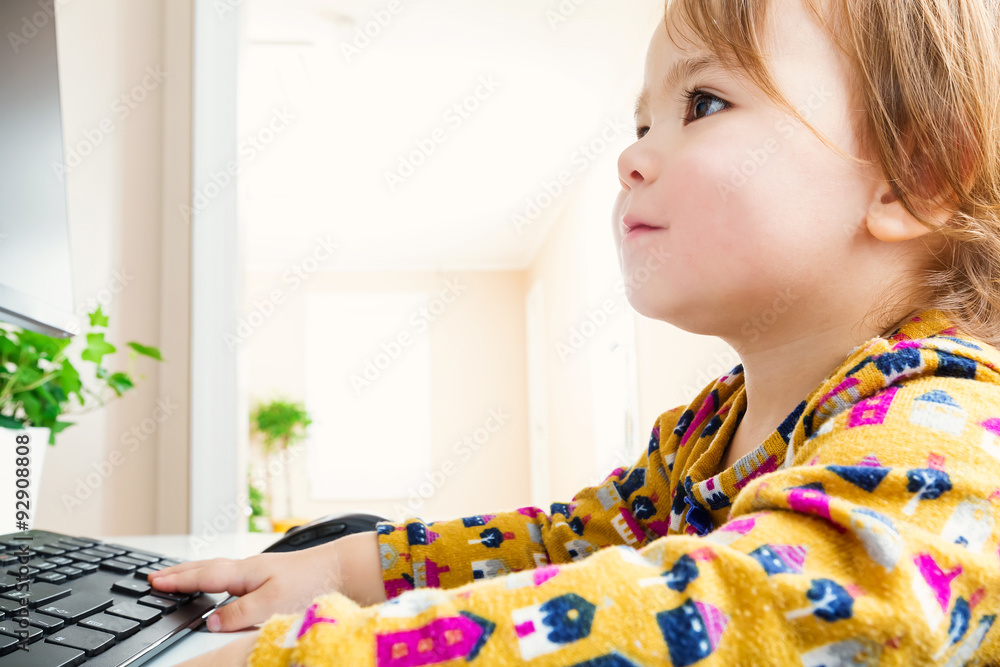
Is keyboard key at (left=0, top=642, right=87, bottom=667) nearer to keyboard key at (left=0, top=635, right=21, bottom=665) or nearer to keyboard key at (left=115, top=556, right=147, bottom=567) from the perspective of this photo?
keyboard key at (left=0, top=635, right=21, bottom=665)

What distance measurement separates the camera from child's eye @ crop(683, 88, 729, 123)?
0.59 metres

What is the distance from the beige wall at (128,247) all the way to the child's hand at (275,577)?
728 millimetres

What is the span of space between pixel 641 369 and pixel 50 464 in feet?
9.02

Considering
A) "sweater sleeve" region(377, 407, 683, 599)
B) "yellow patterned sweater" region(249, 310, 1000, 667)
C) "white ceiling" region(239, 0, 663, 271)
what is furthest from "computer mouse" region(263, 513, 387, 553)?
"white ceiling" region(239, 0, 663, 271)

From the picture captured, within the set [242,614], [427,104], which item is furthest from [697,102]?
[427,104]

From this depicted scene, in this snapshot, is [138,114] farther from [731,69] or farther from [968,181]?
[968,181]

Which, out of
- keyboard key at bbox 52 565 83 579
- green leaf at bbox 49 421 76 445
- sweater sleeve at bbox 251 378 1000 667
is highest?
Answer: green leaf at bbox 49 421 76 445

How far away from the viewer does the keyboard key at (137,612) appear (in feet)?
1.41

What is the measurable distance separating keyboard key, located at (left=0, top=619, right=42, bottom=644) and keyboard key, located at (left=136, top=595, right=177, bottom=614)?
0.37 feet

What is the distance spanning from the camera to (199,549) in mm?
935

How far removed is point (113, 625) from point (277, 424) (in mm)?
6698

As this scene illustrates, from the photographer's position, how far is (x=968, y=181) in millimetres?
558

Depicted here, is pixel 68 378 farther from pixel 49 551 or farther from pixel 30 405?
pixel 49 551

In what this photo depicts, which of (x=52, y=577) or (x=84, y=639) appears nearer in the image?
(x=84, y=639)
